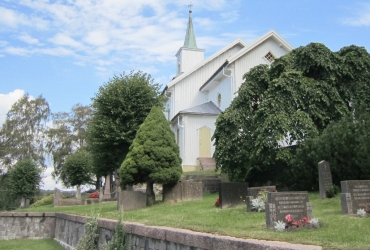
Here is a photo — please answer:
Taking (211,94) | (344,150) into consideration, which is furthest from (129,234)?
(211,94)

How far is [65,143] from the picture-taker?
45.1m

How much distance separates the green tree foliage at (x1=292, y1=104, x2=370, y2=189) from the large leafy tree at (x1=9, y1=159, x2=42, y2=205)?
25.5 m

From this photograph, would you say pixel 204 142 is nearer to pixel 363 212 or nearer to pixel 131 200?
pixel 131 200

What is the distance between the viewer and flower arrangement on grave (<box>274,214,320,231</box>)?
7.39 metres

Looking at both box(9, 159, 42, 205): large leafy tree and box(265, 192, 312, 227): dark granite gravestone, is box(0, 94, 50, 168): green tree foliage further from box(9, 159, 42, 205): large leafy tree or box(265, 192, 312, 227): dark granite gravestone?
box(265, 192, 312, 227): dark granite gravestone

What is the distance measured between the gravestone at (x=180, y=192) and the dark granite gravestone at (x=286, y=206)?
7.63 metres

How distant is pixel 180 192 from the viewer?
15.5m

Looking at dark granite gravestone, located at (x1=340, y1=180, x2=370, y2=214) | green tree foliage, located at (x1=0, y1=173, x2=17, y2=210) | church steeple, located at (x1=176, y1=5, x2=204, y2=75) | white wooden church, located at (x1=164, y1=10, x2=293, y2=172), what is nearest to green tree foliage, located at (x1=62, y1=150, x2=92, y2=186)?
green tree foliage, located at (x1=0, y1=173, x2=17, y2=210)

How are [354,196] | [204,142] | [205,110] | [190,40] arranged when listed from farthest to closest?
1. [190,40]
2. [205,110]
3. [204,142]
4. [354,196]

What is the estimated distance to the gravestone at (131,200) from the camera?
14.6 meters

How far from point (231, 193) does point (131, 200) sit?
14.3 ft

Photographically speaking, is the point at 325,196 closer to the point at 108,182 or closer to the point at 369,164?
the point at 369,164

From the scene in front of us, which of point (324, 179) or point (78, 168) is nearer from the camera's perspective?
point (324, 179)

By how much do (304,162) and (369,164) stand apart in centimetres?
297
